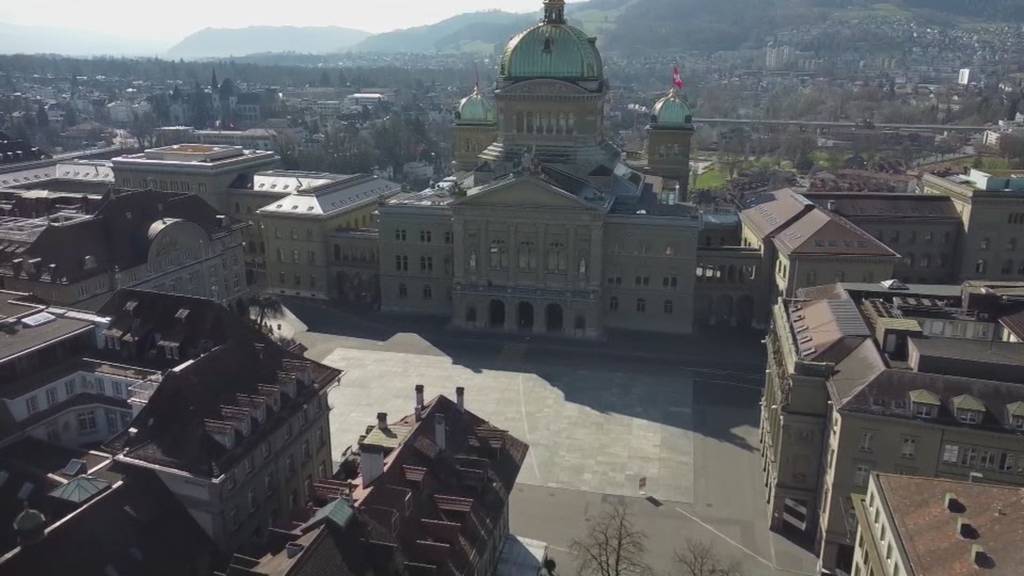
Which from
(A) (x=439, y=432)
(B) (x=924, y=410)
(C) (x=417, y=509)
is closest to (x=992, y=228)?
(B) (x=924, y=410)

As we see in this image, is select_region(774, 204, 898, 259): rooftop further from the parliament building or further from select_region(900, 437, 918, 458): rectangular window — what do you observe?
select_region(900, 437, 918, 458): rectangular window

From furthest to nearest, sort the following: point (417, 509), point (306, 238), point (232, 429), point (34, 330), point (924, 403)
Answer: point (306, 238), point (34, 330), point (924, 403), point (232, 429), point (417, 509)

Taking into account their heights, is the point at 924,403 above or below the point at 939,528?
above

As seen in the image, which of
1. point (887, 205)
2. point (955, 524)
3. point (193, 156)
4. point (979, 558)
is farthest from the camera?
point (193, 156)

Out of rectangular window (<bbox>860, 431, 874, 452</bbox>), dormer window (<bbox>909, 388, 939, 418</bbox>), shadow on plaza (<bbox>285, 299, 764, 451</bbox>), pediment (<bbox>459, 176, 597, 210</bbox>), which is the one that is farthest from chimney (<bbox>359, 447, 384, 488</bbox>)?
pediment (<bbox>459, 176, 597, 210</bbox>)

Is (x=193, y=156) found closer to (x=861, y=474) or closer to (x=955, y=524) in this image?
(x=861, y=474)

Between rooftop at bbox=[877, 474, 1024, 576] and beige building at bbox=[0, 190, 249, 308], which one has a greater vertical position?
beige building at bbox=[0, 190, 249, 308]

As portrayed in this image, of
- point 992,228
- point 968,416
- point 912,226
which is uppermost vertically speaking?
point 992,228
